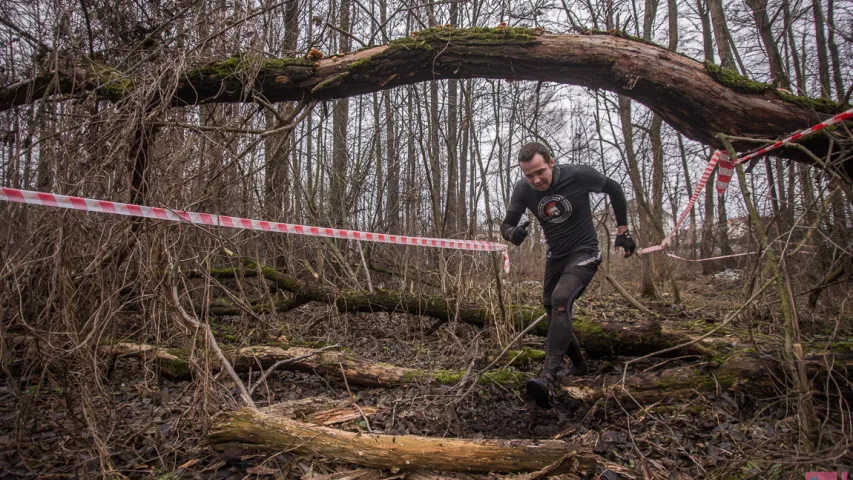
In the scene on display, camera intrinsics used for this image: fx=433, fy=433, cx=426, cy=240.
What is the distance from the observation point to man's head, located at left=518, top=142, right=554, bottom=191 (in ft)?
11.1

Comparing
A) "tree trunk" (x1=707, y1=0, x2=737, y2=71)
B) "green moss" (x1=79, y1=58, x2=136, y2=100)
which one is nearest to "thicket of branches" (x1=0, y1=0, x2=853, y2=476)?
"green moss" (x1=79, y1=58, x2=136, y2=100)

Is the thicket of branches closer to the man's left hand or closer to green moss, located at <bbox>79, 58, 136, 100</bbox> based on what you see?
green moss, located at <bbox>79, 58, 136, 100</bbox>

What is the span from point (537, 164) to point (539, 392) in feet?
5.54

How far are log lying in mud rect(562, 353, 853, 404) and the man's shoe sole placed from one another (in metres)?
0.29

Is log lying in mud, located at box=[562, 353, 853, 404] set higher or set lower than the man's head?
lower

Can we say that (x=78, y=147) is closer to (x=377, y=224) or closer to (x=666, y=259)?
(x=377, y=224)

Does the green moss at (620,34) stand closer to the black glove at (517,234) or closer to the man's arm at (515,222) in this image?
the man's arm at (515,222)

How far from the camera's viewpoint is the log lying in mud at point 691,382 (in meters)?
2.87

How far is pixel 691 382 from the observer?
3049 mm

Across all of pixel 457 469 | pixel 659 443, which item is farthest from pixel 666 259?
pixel 457 469

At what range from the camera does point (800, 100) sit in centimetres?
369

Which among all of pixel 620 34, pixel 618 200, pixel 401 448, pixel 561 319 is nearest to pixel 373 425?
pixel 401 448

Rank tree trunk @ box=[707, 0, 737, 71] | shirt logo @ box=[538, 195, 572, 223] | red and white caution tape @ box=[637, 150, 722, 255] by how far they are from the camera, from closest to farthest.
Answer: shirt logo @ box=[538, 195, 572, 223], red and white caution tape @ box=[637, 150, 722, 255], tree trunk @ box=[707, 0, 737, 71]

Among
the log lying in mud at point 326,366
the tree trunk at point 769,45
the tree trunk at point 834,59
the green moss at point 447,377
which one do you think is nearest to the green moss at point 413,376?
the log lying in mud at point 326,366
